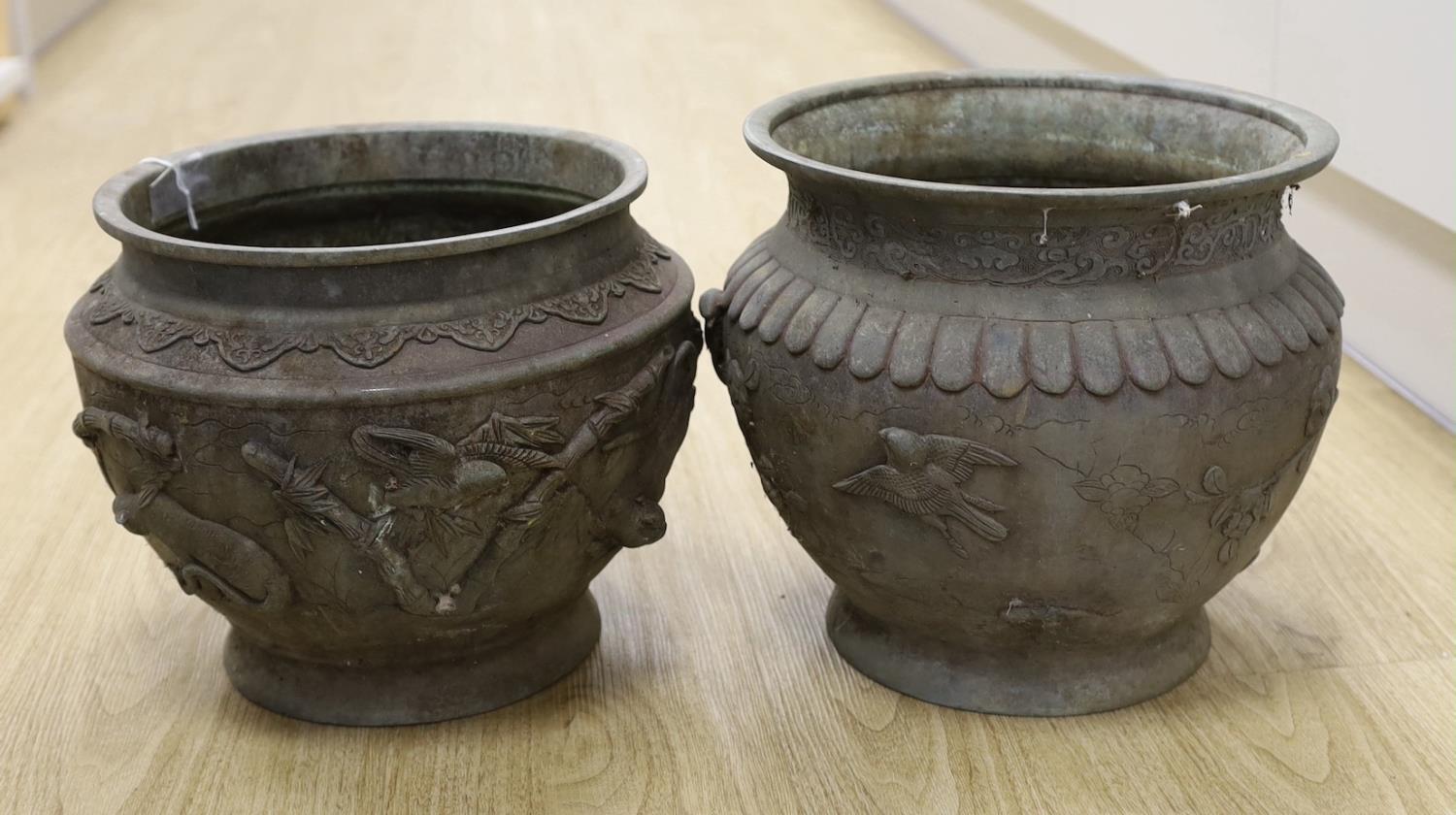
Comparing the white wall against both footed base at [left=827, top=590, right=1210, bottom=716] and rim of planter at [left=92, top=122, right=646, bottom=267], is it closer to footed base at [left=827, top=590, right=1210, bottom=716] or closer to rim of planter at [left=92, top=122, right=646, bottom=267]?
footed base at [left=827, top=590, right=1210, bottom=716]

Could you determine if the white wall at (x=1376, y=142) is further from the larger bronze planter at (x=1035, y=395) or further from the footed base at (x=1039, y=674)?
the footed base at (x=1039, y=674)

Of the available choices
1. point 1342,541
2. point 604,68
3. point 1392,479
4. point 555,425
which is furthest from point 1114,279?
point 604,68

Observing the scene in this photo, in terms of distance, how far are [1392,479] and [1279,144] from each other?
88 cm

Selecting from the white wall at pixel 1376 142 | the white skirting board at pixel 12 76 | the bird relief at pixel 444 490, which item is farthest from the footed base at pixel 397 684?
the white skirting board at pixel 12 76

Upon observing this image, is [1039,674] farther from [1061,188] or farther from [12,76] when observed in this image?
[12,76]

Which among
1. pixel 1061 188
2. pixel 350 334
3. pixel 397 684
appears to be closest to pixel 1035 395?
pixel 1061 188

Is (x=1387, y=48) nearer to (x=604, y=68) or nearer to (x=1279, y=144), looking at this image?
(x=1279, y=144)

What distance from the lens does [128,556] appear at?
2.27 meters

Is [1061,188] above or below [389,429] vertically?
above

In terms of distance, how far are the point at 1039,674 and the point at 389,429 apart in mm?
805

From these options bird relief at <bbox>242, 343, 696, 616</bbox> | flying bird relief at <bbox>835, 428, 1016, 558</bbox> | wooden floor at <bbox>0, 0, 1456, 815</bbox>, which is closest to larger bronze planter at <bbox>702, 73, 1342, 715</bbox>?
flying bird relief at <bbox>835, 428, 1016, 558</bbox>

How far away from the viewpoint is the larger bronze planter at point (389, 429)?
1.58 metres

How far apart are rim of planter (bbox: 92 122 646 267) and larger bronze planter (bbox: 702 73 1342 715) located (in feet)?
0.65

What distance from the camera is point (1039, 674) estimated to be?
1.83 metres
